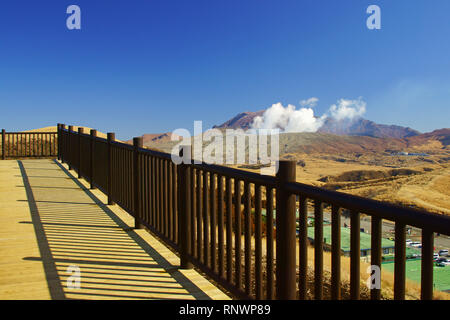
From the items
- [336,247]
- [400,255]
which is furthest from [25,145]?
[400,255]

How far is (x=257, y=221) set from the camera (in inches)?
121

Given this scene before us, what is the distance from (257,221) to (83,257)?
284 cm

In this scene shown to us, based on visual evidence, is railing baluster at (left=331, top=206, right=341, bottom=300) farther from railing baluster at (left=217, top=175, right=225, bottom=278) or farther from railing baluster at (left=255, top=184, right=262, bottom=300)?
railing baluster at (left=217, top=175, right=225, bottom=278)

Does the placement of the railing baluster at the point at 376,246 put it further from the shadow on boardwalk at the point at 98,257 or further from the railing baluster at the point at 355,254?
the shadow on boardwalk at the point at 98,257

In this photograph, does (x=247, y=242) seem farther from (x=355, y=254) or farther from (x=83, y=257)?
(x=83, y=257)

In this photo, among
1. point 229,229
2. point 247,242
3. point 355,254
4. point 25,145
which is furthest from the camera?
point 25,145

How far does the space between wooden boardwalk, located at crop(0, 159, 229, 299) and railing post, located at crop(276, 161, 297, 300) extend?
3.57 ft
